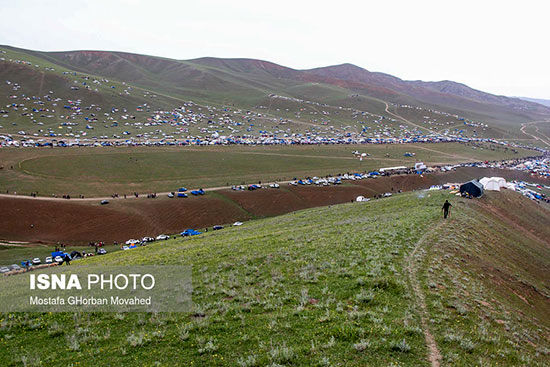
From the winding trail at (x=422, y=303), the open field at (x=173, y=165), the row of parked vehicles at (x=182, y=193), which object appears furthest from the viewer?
the open field at (x=173, y=165)

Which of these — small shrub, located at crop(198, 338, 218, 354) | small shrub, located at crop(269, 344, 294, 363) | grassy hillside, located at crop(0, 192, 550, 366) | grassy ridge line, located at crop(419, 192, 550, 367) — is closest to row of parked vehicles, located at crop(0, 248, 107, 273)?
grassy hillside, located at crop(0, 192, 550, 366)

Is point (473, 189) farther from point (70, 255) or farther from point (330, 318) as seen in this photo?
point (70, 255)

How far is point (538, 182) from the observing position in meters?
86.2

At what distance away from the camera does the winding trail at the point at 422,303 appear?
870cm

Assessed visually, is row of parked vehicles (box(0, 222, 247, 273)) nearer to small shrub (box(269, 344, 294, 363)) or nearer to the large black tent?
small shrub (box(269, 344, 294, 363))

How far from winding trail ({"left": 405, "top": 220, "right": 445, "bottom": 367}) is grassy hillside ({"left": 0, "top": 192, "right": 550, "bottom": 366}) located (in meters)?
0.07

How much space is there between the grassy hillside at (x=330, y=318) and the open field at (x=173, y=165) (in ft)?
170

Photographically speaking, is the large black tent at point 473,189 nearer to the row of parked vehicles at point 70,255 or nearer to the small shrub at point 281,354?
the row of parked vehicles at point 70,255

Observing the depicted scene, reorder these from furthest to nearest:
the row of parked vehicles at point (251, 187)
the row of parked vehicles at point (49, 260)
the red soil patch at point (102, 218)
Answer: the row of parked vehicles at point (251, 187) → the red soil patch at point (102, 218) → the row of parked vehicles at point (49, 260)

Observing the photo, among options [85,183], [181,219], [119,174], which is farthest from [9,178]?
[181,219]

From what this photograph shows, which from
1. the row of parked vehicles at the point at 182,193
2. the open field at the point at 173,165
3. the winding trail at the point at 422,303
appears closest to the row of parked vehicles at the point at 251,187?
the open field at the point at 173,165

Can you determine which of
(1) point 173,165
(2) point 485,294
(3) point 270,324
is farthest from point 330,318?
(1) point 173,165

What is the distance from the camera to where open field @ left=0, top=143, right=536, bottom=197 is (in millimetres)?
61938

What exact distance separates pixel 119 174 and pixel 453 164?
96.1 meters
